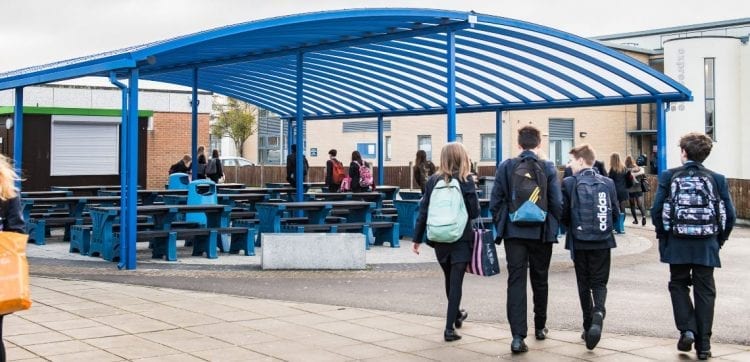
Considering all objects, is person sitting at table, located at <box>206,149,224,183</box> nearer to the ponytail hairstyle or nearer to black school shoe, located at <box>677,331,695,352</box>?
black school shoe, located at <box>677,331,695,352</box>

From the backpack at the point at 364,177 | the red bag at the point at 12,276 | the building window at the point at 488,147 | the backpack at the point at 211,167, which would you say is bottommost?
the red bag at the point at 12,276

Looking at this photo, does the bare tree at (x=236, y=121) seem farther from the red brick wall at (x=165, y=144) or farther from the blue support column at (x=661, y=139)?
the blue support column at (x=661, y=139)

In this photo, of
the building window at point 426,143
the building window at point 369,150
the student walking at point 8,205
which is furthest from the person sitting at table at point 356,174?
the building window at point 369,150

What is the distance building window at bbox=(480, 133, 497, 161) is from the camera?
144ft

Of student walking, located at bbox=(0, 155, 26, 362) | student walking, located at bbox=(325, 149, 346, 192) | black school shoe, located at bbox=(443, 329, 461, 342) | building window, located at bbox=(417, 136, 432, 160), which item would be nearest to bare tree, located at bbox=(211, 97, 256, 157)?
building window, located at bbox=(417, 136, 432, 160)

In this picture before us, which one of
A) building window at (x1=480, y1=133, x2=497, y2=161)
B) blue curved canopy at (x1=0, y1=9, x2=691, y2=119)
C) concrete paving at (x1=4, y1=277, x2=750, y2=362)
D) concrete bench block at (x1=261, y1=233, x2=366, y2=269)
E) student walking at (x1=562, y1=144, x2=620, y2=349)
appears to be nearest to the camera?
concrete paving at (x1=4, y1=277, x2=750, y2=362)

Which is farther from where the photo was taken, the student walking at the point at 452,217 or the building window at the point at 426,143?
the building window at the point at 426,143

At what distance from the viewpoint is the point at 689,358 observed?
6941 millimetres

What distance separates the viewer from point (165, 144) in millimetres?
29438

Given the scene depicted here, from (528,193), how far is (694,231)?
1307mm

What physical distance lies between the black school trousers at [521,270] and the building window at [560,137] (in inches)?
1438

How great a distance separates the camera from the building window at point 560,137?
141ft

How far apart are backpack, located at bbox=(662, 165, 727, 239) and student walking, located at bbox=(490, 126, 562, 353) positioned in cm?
90

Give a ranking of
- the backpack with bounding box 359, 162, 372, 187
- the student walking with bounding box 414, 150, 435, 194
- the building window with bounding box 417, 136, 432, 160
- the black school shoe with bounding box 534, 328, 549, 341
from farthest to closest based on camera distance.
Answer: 1. the building window with bounding box 417, 136, 432, 160
2. the backpack with bounding box 359, 162, 372, 187
3. the student walking with bounding box 414, 150, 435, 194
4. the black school shoe with bounding box 534, 328, 549, 341
